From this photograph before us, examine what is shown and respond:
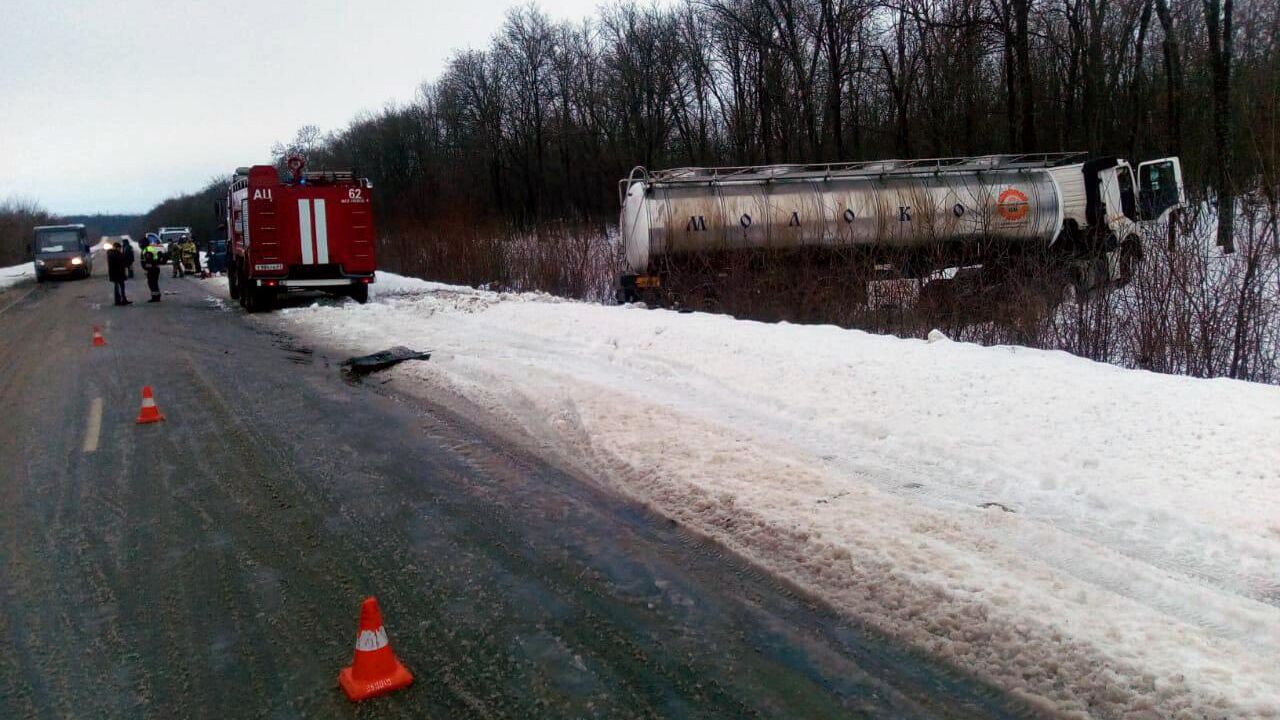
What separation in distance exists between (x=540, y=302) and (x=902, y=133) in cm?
2346

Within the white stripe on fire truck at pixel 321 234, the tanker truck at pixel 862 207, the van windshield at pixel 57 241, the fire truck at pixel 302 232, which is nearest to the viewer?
the tanker truck at pixel 862 207

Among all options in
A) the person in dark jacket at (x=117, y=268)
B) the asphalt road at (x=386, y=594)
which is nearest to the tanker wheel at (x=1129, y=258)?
the asphalt road at (x=386, y=594)

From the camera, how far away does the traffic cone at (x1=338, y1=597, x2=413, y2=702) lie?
11.5 ft

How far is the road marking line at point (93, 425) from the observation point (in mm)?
7871

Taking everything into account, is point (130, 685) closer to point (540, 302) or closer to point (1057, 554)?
point (1057, 554)

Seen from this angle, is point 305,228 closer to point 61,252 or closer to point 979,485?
point 979,485

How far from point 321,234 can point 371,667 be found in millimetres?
18366

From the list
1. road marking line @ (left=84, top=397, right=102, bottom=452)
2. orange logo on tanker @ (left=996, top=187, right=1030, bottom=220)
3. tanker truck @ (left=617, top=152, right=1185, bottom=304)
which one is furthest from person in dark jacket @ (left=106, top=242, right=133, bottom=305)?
orange logo on tanker @ (left=996, top=187, right=1030, bottom=220)

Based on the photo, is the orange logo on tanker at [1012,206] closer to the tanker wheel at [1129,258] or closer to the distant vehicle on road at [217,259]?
the tanker wheel at [1129,258]

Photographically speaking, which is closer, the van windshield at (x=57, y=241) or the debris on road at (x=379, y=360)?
the debris on road at (x=379, y=360)

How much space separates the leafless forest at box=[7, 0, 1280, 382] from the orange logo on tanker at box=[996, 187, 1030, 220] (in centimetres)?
350

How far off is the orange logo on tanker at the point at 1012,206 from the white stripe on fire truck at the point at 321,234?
14819 mm

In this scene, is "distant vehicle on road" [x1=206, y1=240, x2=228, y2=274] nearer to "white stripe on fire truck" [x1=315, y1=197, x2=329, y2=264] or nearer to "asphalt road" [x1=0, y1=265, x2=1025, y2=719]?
"white stripe on fire truck" [x1=315, y1=197, x2=329, y2=264]

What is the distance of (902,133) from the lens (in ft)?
118
